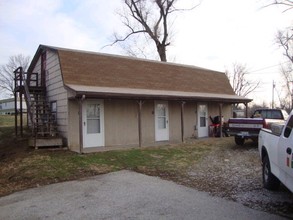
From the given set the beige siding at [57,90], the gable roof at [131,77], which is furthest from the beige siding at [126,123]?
the gable roof at [131,77]

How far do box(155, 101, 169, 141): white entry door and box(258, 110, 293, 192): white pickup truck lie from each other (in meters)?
9.70

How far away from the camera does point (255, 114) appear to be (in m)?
18.7

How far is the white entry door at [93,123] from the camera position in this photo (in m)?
14.8

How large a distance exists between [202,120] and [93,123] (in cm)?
802

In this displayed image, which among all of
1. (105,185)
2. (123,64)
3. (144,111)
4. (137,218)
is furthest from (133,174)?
(123,64)

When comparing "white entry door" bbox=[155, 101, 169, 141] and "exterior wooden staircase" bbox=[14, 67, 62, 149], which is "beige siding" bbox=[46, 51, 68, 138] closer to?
"exterior wooden staircase" bbox=[14, 67, 62, 149]

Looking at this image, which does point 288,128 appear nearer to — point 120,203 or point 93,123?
point 120,203

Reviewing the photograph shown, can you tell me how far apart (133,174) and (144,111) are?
7.34 m

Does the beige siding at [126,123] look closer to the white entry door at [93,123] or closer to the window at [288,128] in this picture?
the white entry door at [93,123]

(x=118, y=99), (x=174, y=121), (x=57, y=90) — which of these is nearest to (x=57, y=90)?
(x=57, y=90)

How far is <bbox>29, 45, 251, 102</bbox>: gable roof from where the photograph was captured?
49.4 ft

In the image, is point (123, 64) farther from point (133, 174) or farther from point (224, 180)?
point (224, 180)

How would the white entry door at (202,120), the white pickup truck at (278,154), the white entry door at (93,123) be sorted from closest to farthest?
the white pickup truck at (278,154) → the white entry door at (93,123) → the white entry door at (202,120)

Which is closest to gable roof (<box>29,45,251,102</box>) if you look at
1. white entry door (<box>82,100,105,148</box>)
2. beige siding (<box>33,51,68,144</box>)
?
beige siding (<box>33,51,68,144</box>)
